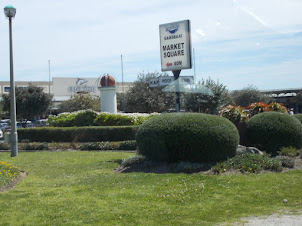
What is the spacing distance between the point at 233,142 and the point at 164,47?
6134 mm

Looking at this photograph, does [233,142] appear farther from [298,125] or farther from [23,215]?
[23,215]

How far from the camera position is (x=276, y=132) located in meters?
12.4

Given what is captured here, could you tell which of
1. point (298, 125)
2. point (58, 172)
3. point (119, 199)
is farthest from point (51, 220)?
point (298, 125)

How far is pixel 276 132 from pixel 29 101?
31.1 metres

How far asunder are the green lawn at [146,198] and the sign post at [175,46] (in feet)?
21.0

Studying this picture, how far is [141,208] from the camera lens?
22.8 ft

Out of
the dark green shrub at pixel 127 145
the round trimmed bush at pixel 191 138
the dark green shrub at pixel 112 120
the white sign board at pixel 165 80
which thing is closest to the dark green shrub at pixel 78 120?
the dark green shrub at pixel 112 120

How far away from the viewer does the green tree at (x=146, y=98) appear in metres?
41.6

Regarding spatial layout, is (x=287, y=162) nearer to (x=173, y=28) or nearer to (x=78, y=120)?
(x=173, y=28)

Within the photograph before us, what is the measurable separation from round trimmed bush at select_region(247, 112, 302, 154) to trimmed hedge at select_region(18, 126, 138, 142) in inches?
310

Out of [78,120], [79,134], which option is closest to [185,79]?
[79,134]

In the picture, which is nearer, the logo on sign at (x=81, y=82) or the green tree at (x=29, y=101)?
the green tree at (x=29, y=101)

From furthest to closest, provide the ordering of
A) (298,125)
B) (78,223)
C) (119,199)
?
(298,125) → (119,199) → (78,223)

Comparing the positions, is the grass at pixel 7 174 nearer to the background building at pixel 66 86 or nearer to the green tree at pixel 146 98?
the green tree at pixel 146 98
